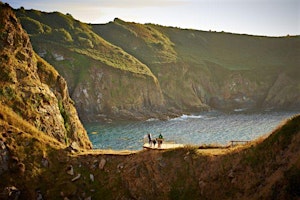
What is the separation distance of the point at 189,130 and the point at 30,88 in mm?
59882

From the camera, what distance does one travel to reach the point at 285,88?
153125 mm

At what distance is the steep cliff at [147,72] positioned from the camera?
128m

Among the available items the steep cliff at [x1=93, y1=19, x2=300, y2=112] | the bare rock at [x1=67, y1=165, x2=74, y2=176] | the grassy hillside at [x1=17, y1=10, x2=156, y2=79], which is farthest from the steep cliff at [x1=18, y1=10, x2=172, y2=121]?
the bare rock at [x1=67, y1=165, x2=74, y2=176]

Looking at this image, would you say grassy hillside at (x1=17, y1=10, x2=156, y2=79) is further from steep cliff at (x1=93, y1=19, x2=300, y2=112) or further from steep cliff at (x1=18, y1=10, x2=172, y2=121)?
steep cliff at (x1=93, y1=19, x2=300, y2=112)

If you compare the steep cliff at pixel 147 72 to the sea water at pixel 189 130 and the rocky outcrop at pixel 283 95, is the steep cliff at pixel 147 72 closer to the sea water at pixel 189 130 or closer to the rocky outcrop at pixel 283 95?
the rocky outcrop at pixel 283 95

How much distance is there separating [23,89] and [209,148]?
82.8 feet

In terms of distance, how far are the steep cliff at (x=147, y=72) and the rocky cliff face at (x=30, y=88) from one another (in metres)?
59.0

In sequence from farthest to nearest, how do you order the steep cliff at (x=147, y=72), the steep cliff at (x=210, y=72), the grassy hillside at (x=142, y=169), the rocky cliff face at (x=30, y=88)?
the steep cliff at (x=210, y=72)
the steep cliff at (x=147, y=72)
the rocky cliff face at (x=30, y=88)
the grassy hillside at (x=142, y=169)

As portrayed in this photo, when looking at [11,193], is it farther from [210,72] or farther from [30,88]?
[210,72]

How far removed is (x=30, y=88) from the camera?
47.1 metres

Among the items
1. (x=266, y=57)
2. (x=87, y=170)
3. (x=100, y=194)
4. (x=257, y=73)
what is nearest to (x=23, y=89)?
(x=87, y=170)

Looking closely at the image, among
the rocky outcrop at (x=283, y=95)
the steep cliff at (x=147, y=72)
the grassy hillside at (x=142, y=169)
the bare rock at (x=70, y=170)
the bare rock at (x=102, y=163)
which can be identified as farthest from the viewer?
the rocky outcrop at (x=283, y=95)

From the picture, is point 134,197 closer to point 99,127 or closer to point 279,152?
point 279,152

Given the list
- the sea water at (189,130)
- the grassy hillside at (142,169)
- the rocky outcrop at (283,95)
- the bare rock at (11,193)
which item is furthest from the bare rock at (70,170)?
the rocky outcrop at (283,95)
